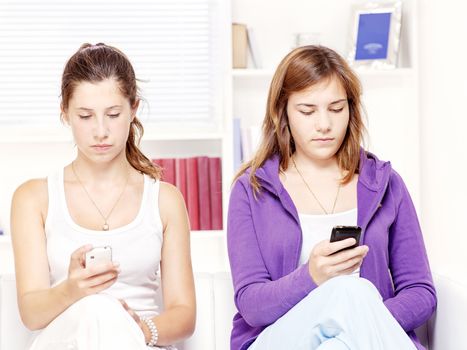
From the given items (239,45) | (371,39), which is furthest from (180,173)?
(371,39)

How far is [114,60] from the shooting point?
7.25 ft

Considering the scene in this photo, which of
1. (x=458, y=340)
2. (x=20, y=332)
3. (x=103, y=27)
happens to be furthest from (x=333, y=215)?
(x=103, y=27)

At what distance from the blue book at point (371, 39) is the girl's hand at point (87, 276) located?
2.45 m

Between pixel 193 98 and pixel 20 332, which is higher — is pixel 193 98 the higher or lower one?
the higher one

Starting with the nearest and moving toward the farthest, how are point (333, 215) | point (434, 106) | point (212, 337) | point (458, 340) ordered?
1. point (458, 340)
2. point (333, 215)
3. point (212, 337)
4. point (434, 106)

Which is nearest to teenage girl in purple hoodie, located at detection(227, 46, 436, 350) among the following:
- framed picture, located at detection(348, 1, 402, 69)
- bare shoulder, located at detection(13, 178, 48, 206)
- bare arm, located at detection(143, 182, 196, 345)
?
bare arm, located at detection(143, 182, 196, 345)

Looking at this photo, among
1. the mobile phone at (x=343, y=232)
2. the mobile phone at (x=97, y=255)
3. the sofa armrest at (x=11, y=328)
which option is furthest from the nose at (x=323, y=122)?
the sofa armrest at (x=11, y=328)

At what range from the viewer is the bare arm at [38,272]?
1869mm

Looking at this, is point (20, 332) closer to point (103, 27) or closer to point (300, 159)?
point (300, 159)

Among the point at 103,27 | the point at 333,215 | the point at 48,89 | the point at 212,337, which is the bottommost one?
the point at 212,337

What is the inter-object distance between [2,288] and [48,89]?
2017mm

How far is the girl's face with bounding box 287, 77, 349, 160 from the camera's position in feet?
7.03

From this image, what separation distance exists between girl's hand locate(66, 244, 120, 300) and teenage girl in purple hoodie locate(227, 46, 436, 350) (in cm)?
35

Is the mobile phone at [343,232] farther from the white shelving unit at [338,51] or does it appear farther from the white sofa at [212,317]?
the white shelving unit at [338,51]
